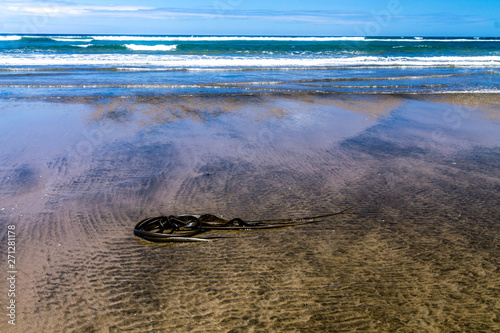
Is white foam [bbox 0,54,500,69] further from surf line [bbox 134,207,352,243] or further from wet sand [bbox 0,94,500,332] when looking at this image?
surf line [bbox 134,207,352,243]

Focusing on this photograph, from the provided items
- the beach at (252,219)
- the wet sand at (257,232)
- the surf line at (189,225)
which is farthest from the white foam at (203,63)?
the surf line at (189,225)

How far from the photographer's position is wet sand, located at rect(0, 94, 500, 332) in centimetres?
253

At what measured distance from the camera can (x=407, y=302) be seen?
2613mm

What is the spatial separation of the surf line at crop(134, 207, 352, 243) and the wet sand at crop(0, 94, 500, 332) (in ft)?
0.32

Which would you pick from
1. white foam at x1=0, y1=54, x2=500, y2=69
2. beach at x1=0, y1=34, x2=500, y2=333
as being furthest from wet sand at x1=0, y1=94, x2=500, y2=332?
white foam at x1=0, y1=54, x2=500, y2=69

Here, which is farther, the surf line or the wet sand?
the surf line

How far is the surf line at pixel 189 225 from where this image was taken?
11.1 ft

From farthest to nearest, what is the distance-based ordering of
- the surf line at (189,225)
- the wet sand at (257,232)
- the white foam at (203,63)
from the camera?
the white foam at (203,63) < the surf line at (189,225) < the wet sand at (257,232)

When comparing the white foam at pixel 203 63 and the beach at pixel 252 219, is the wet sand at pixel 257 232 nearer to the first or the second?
the beach at pixel 252 219

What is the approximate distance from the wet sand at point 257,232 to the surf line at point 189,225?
0.10 meters

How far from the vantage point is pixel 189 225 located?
3.58 metres

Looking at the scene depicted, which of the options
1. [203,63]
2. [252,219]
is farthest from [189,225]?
[203,63]

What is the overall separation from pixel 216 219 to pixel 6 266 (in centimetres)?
175

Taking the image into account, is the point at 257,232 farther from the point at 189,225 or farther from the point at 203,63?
the point at 203,63
